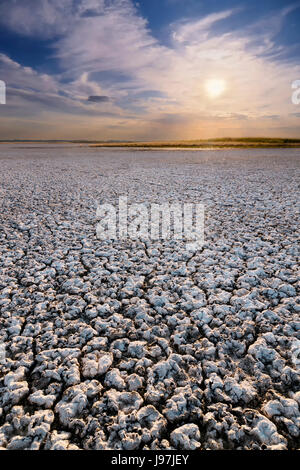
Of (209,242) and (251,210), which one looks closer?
(209,242)

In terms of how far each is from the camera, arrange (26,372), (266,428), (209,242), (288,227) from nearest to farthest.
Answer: (266,428) < (26,372) < (209,242) < (288,227)

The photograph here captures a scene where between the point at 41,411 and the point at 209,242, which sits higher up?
the point at 209,242

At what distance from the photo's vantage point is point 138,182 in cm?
1034

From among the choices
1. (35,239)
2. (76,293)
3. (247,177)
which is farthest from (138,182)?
(76,293)

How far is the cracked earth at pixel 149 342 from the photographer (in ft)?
5.45

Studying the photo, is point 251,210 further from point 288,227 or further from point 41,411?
point 41,411

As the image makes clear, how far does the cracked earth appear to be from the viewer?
5.45 feet

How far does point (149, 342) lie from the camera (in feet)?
7.83

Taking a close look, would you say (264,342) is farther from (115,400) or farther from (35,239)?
(35,239)

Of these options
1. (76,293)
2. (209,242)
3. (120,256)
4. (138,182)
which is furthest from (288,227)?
(138,182)
